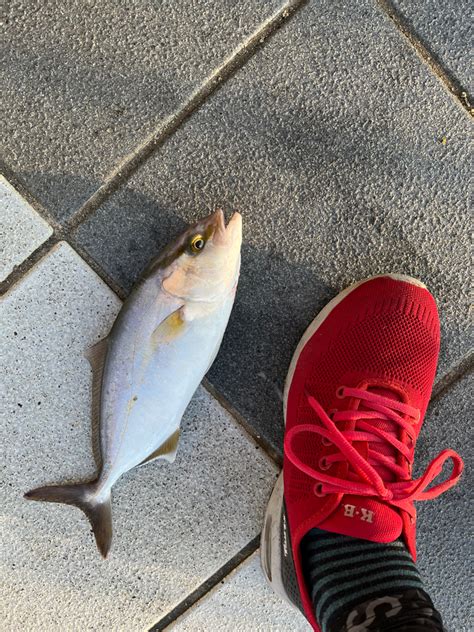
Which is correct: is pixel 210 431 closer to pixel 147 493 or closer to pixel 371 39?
pixel 147 493

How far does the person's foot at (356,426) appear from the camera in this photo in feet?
4.99

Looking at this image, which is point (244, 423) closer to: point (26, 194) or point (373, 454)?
point (373, 454)

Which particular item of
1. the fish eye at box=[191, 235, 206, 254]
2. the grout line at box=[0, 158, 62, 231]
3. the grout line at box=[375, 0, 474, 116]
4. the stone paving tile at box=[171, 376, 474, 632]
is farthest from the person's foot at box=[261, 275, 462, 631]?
the grout line at box=[0, 158, 62, 231]

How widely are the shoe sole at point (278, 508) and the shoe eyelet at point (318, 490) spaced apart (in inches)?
6.2

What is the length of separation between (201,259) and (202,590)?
1005 millimetres

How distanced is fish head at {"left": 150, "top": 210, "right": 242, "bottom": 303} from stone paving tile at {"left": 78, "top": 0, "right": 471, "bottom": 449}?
23cm

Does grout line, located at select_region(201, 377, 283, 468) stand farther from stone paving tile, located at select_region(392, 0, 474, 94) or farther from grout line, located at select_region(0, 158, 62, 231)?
stone paving tile, located at select_region(392, 0, 474, 94)

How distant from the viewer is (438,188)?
1732 mm

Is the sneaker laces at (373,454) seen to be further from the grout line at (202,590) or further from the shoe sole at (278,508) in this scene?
the grout line at (202,590)

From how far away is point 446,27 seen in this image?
1.73m

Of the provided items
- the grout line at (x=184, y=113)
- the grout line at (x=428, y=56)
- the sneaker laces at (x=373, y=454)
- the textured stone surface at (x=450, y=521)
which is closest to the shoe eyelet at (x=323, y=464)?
the sneaker laces at (x=373, y=454)

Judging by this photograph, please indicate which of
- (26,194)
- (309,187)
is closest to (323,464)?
(309,187)

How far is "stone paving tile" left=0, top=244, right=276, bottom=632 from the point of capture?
172 cm

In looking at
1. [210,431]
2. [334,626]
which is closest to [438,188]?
[210,431]
